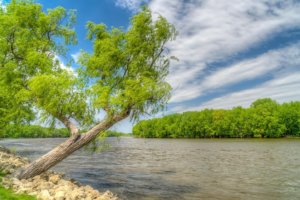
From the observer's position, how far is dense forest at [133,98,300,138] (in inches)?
4850

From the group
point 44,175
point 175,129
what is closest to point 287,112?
point 175,129

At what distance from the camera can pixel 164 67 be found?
18922 mm

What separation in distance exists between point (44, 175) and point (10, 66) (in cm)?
716

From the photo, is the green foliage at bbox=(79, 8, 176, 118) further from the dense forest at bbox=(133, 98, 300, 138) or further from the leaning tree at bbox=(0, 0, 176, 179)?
the dense forest at bbox=(133, 98, 300, 138)

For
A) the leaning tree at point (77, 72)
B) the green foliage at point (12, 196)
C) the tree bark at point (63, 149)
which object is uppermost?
the leaning tree at point (77, 72)

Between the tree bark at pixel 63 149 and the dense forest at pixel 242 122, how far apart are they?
102199 millimetres

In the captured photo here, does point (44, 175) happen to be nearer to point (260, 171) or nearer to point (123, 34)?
point (123, 34)

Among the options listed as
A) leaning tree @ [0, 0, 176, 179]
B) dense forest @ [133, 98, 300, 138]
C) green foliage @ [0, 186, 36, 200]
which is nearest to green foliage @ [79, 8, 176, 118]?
leaning tree @ [0, 0, 176, 179]

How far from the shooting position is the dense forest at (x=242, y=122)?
12319cm

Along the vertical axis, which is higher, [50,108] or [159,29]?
[159,29]

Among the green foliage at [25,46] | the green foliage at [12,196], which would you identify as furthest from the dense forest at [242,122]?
the green foliage at [12,196]

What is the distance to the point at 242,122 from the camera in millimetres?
132000

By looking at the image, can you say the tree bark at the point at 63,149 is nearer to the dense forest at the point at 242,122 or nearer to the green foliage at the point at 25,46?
the green foliage at the point at 25,46

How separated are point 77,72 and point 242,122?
121647 millimetres
